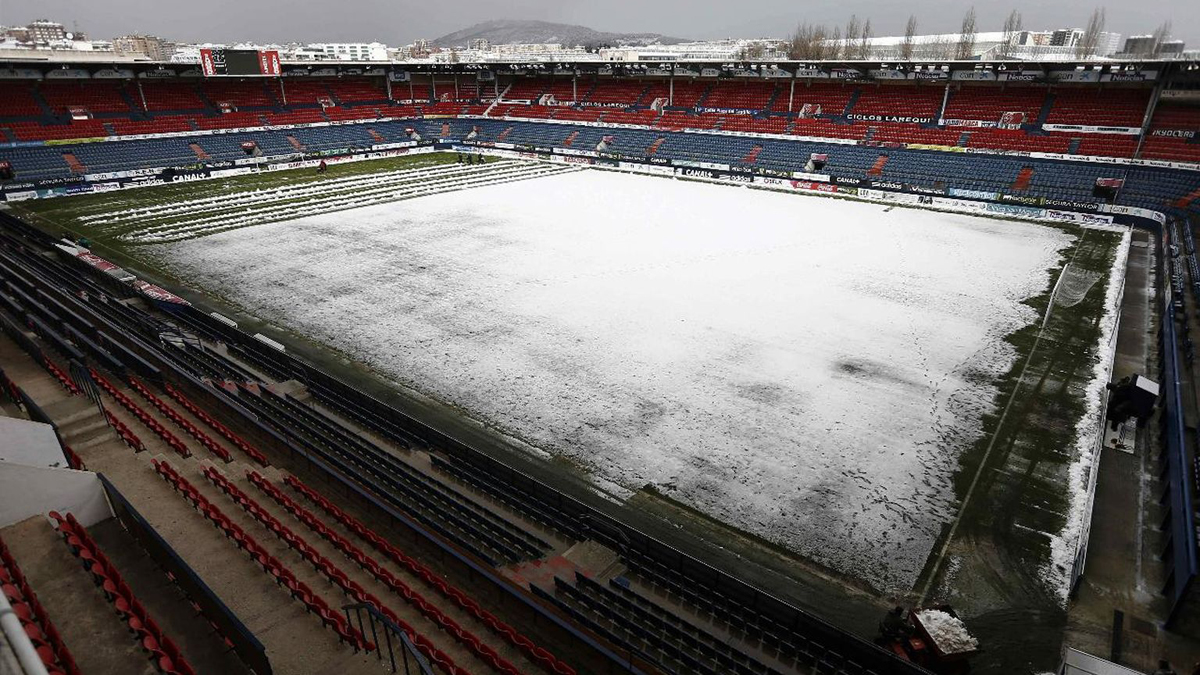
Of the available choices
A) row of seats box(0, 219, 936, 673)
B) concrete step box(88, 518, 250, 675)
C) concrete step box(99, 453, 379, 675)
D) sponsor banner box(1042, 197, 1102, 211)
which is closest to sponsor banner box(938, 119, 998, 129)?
sponsor banner box(1042, 197, 1102, 211)

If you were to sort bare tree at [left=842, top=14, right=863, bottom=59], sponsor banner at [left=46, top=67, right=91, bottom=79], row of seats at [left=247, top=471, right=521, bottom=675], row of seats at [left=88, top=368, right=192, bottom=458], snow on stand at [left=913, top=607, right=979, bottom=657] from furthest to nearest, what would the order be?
bare tree at [left=842, top=14, right=863, bottom=59] → sponsor banner at [left=46, top=67, right=91, bottom=79] → row of seats at [left=88, top=368, right=192, bottom=458] → snow on stand at [left=913, top=607, right=979, bottom=657] → row of seats at [left=247, top=471, right=521, bottom=675]

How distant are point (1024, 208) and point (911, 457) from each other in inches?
1345

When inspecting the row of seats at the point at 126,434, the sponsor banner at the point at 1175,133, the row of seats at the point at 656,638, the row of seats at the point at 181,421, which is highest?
the sponsor banner at the point at 1175,133

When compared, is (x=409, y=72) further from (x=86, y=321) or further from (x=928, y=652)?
(x=928, y=652)

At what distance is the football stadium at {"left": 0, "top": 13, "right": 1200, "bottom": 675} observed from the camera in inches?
377

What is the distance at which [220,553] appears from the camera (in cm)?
1054

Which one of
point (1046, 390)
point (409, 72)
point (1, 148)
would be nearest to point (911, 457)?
point (1046, 390)

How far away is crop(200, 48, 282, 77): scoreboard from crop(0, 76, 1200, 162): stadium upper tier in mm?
5479

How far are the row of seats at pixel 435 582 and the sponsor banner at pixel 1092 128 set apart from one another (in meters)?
55.0

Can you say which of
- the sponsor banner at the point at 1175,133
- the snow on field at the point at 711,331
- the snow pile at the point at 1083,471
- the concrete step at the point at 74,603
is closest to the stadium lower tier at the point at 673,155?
the sponsor banner at the point at 1175,133

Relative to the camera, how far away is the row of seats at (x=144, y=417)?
45.0ft

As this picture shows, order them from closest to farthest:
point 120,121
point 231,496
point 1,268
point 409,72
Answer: point 231,496, point 1,268, point 120,121, point 409,72

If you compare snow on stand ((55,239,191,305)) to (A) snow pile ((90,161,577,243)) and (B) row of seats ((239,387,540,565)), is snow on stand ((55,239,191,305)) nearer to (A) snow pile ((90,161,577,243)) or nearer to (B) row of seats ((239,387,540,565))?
(A) snow pile ((90,161,577,243))

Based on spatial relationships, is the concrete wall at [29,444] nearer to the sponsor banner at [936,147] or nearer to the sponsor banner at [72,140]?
the sponsor banner at [936,147]
